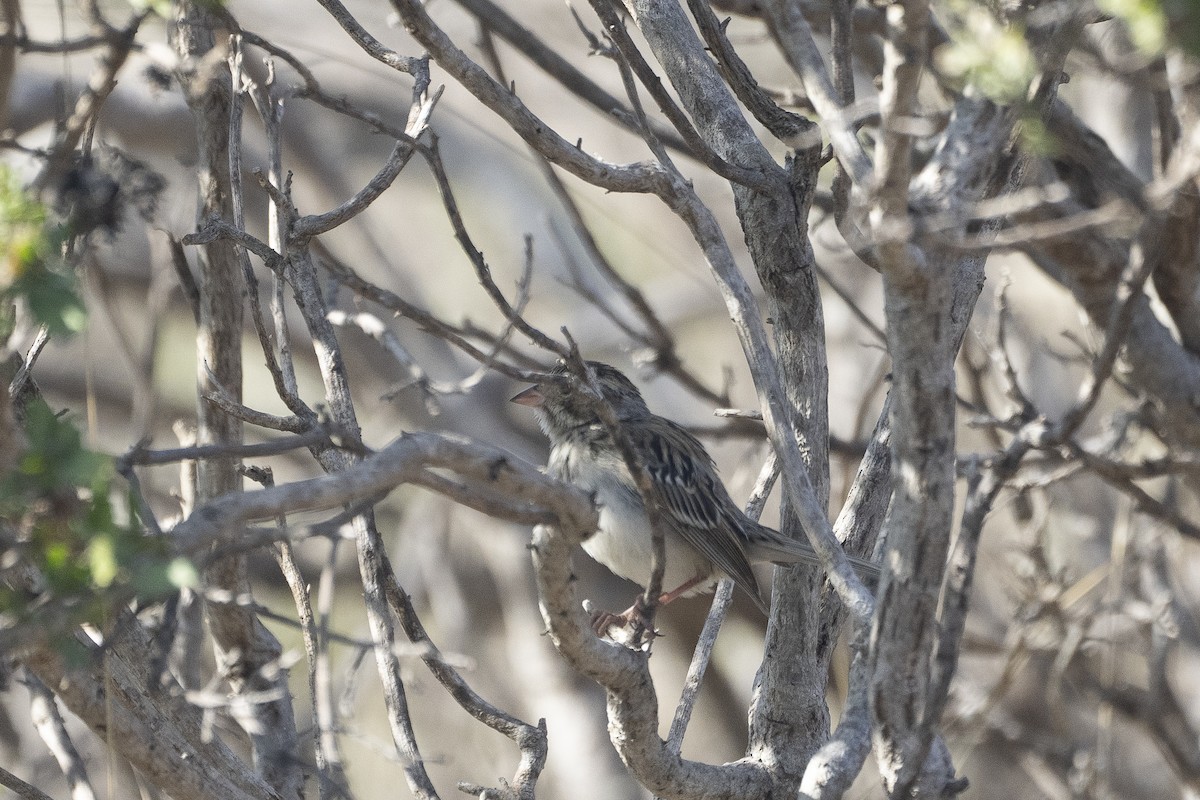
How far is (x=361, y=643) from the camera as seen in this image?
192 cm

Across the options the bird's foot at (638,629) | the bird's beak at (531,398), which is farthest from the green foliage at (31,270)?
the bird's beak at (531,398)

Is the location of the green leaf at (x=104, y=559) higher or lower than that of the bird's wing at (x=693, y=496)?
lower

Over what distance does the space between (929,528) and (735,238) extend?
9.02m

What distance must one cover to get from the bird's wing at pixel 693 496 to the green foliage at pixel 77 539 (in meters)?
2.81

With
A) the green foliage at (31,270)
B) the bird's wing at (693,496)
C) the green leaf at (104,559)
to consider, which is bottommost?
the green leaf at (104,559)

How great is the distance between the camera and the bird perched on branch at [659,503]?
4582 millimetres

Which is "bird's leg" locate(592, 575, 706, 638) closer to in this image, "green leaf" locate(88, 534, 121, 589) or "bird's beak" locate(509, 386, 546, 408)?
"bird's beak" locate(509, 386, 546, 408)

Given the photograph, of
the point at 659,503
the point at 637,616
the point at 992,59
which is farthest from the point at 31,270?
the point at 659,503

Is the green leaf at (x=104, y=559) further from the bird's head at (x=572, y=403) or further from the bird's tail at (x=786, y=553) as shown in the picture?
the bird's head at (x=572, y=403)

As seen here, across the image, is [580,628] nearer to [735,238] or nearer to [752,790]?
[752,790]

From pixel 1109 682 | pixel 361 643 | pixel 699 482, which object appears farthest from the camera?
pixel 1109 682

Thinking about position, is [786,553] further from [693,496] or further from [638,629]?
[638,629]

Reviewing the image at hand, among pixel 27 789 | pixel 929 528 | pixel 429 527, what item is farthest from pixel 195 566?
pixel 429 527

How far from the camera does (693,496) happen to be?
193 inches
